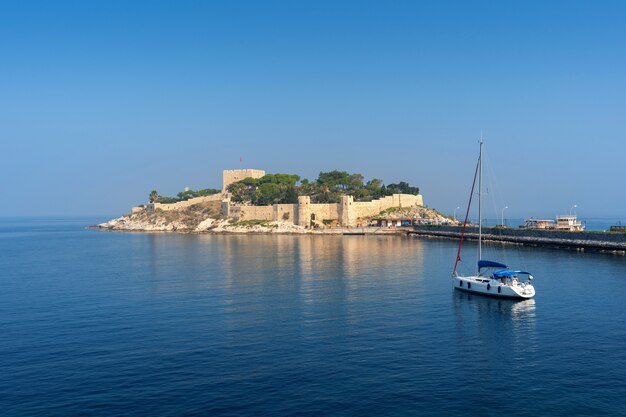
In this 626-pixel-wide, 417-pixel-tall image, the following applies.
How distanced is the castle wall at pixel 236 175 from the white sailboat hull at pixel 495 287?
344 ft

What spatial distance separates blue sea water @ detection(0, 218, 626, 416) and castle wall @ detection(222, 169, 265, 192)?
310 ft

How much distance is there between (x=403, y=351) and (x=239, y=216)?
9389 cm

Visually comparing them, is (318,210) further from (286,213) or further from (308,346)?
(308,346)

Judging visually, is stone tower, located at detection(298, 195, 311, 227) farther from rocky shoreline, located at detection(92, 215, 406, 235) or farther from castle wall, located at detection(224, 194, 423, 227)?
rocky shoreline, located at detection(92, 215, 406, 235)

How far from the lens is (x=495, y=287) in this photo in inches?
1371

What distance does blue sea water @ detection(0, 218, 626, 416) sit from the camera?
17391mm

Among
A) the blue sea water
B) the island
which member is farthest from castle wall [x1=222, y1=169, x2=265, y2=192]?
the blue sea water

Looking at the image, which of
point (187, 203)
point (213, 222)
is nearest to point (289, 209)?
point (213, 222)

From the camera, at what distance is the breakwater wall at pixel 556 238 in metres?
60.0

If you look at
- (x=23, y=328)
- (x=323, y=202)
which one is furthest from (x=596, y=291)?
(x=323, y=202)

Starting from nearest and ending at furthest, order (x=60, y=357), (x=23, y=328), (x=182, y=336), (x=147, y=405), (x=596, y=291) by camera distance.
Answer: (x=147, y=405)
(x=60, y=357)
(x=182, y=336)
(x=23, y=328)
(x=596, y=291)

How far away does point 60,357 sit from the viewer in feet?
72.3

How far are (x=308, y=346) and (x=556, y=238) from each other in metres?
56.8

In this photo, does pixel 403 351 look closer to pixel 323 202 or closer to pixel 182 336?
pixel 182 336
